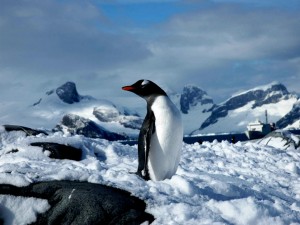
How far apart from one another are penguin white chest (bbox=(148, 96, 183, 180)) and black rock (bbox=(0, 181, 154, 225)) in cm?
162

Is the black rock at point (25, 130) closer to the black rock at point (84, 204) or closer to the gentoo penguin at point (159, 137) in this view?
the gentoo penguin at point (159, 137)

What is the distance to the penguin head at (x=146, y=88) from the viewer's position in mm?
7000

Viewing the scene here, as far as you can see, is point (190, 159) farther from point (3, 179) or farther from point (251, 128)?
point (251, 128)

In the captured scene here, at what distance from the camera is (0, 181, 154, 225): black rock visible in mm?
4848

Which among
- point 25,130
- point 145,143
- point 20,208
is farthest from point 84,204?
point 25,130

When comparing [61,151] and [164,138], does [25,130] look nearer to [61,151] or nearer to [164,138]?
[61,151]

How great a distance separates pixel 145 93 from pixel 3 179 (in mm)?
2585

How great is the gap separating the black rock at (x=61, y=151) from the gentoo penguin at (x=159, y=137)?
4019 mm

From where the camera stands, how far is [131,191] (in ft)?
17.5

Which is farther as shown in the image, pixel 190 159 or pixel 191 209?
pixel 190 159

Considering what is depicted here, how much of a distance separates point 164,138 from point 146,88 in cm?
83

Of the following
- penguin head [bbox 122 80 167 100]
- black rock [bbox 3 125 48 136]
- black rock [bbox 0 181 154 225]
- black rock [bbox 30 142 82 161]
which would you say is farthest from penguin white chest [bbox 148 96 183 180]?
black rock [bbox 3 125 48 136]

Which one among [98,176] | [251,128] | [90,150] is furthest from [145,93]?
[251,128]

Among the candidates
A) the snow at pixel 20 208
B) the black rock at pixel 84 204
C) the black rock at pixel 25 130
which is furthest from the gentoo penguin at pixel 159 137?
the black rock at pixel 25 130
